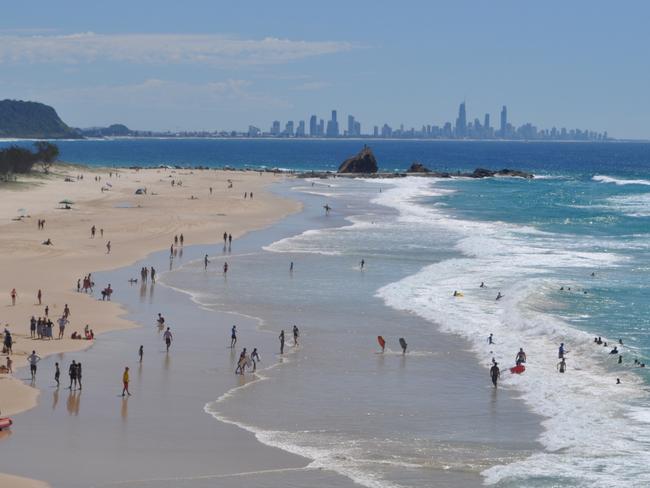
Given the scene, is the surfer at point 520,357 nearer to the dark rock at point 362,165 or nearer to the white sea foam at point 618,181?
the white sea foam at point 618,181

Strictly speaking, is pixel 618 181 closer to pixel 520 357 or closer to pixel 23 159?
pixel 23 159

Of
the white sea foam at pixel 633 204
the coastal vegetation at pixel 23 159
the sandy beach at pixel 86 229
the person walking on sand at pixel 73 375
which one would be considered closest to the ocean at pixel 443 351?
the person walking on sand at pixel 73 375

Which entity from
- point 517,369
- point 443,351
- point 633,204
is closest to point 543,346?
point 443,351

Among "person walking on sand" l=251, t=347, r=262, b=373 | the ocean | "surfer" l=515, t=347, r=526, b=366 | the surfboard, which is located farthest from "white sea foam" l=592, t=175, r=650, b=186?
"person walking on sand" l=251, t=347, r=262, b=373

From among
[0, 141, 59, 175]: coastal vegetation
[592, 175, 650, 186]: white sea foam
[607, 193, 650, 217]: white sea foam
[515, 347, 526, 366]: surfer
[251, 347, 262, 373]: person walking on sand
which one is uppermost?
[0, 141, 59, 175]: coastal vegetation

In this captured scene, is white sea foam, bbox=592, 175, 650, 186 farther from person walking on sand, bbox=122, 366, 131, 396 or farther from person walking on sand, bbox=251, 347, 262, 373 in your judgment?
person walking on sand, bbox=122, 366, 131, 396

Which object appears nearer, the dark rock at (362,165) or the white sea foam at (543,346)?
the white sea foam at (543,346)

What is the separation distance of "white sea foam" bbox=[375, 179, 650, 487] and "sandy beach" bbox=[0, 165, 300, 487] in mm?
11275

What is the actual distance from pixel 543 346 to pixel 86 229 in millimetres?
36957

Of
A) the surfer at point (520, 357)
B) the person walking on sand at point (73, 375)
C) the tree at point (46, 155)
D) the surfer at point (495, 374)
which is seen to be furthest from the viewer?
the tree at point (46, 155)

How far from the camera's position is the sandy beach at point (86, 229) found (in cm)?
3500

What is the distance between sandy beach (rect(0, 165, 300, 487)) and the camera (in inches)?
1378

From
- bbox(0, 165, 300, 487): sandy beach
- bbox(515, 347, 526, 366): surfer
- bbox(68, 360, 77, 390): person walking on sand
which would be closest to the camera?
bbox(68, 360, 77, 390): person walking on sand

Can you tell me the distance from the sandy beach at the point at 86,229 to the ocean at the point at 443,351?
4.38 metres
